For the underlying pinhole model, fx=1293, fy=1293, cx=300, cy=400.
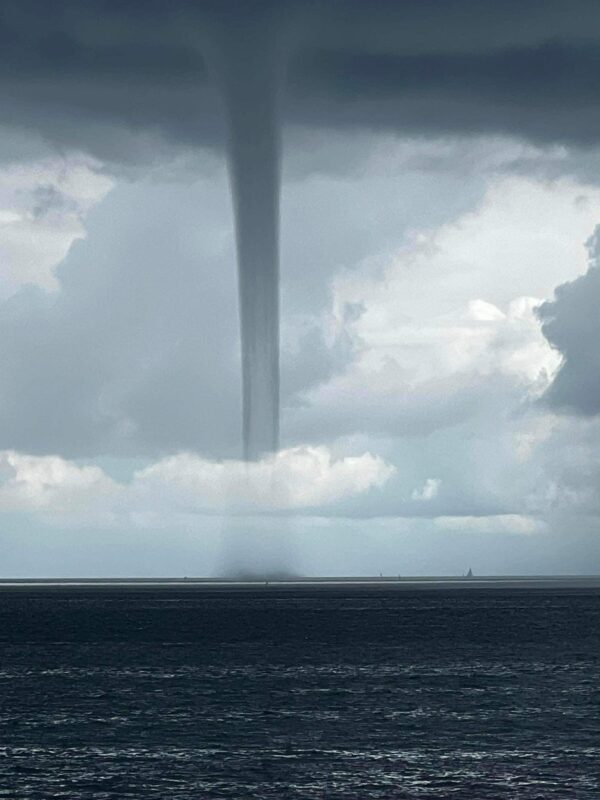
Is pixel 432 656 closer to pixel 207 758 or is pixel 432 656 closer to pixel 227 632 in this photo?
pixel 227 632

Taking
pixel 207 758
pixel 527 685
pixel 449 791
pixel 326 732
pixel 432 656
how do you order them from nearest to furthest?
pixel 449 791 < pixel 207 758 < pixel 326 732 < pixel 527 685 < pixel 432 656

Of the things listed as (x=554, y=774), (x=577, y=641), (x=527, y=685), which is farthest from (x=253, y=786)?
(x=577, y=641)

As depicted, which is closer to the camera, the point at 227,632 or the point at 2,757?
the point at 2,757

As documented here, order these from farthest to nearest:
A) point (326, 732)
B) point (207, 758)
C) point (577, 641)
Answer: point (577, 641), point (326, 732), point (207, 758)

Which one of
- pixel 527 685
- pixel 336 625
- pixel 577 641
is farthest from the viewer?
pixel 336 625

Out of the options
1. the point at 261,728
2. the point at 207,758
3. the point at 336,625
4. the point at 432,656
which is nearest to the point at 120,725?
the point at 261,728

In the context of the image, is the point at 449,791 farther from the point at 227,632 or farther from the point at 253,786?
the point at 227,632
